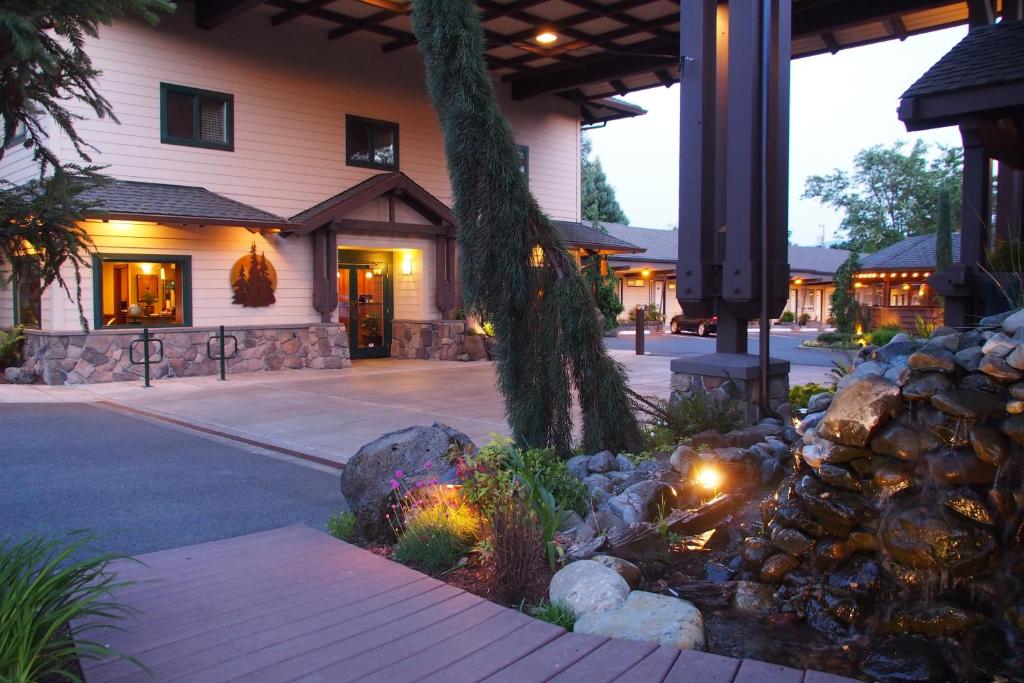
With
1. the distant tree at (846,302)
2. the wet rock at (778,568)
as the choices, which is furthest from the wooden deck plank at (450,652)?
the distant tree at (846,302)

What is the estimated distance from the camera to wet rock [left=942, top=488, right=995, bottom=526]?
13.3 feet

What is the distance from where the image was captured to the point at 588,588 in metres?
4.12

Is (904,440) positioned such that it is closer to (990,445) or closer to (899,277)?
(990,445)

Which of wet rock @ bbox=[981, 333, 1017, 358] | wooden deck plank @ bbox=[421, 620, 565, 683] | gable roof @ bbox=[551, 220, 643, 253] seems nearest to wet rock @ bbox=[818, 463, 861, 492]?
wet rock @ bbox=[981, 333, 1017, 358]

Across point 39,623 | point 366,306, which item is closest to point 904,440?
point 39,623

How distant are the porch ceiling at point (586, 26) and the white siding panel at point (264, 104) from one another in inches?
22.7

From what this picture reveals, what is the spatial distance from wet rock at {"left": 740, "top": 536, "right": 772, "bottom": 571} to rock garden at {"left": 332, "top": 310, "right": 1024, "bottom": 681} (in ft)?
0.05

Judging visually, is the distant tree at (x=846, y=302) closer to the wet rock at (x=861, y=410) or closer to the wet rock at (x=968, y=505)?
the wet rock at (x=861, y=410)

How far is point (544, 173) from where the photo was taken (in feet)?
76.8

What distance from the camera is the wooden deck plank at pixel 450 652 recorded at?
10.8 ft

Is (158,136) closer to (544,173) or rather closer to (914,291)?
(544,173)

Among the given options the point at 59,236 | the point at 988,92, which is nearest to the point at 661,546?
the point at 59,236

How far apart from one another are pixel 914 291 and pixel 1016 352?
126ft

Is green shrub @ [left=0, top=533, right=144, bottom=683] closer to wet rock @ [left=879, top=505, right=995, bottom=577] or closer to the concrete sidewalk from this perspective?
wet rock @ [left=879, top=505, right=995, bottom=577]
